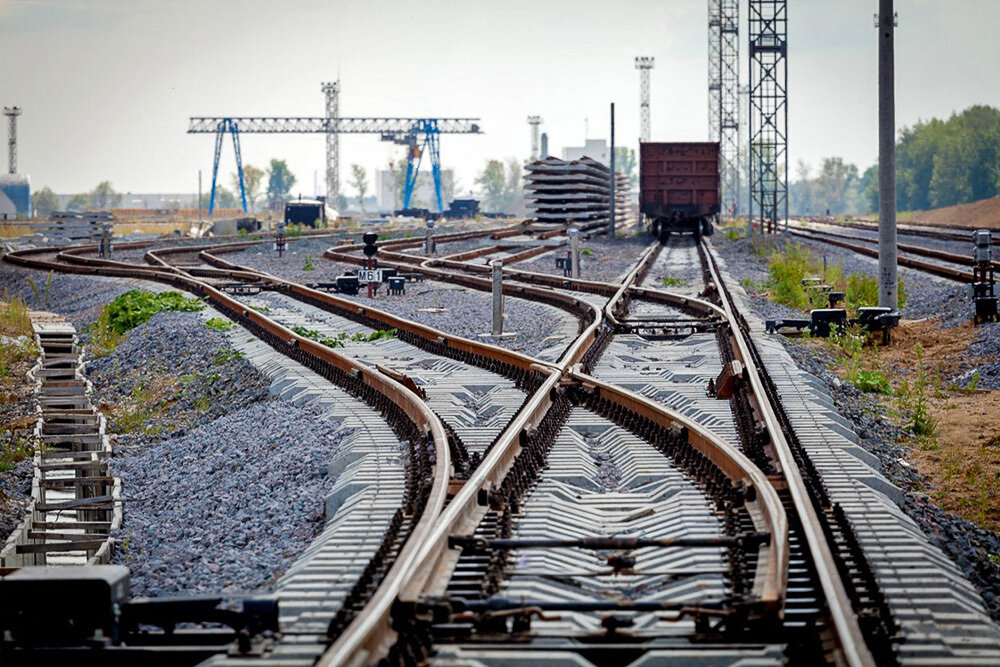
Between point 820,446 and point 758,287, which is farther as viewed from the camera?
point 758,287

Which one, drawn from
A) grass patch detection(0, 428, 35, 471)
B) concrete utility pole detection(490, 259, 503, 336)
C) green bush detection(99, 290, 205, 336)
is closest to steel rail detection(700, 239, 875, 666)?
concrete utility pole detection(490, 259, 503, 336)

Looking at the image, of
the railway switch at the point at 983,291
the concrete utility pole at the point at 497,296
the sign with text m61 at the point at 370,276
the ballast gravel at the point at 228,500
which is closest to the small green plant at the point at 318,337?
the concrete utility pole at the point at 497,296

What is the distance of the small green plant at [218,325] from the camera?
1794cm

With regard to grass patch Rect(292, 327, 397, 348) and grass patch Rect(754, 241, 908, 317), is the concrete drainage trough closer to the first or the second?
grass patch Rect(292, 327, 397, 348)

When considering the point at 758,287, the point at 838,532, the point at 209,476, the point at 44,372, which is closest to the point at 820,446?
the point at 838,532

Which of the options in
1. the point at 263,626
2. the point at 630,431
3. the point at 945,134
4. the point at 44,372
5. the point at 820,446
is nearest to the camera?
the point at 263,626

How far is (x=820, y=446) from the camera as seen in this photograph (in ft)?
28.6

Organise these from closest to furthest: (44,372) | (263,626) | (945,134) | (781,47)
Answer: (263,626), (44,372), (781,47), (945,134)

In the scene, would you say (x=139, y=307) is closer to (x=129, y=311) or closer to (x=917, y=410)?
(x=129, y=311)

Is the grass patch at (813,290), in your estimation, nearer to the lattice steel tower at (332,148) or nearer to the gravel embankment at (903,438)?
the gravel embankment at (903,438)

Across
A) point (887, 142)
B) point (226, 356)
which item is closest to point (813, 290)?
point (887, 142)

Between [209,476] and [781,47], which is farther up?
[781,47]

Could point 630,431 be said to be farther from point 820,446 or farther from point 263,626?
point 263,626

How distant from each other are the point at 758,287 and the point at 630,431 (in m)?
16.8
